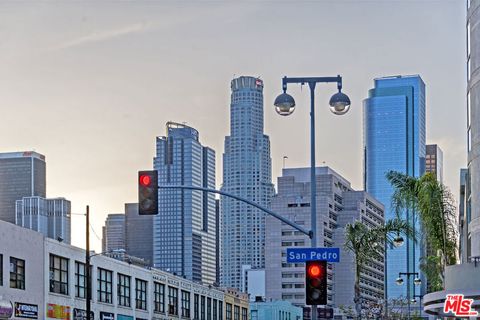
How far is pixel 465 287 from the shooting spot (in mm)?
37688

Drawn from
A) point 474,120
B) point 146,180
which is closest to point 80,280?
point 474,120

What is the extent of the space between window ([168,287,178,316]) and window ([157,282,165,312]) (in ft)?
5.11

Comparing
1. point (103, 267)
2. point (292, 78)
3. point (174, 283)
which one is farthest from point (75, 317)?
point (292, 78)

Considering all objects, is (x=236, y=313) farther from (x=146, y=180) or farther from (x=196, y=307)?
(x=146, y=180)

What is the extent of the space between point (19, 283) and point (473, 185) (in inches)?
1246

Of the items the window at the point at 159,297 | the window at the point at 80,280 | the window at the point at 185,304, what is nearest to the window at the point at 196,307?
the window at the point at 185,304

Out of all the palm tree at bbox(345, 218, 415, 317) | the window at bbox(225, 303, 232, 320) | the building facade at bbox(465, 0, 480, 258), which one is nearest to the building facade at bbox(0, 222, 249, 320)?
the window at bbox(225, 303, 232, 320)

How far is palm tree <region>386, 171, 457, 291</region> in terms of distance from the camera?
49.0 m

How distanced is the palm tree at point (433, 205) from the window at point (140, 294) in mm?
34869

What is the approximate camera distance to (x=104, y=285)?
77250 millimetres

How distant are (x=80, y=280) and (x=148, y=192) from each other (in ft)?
157

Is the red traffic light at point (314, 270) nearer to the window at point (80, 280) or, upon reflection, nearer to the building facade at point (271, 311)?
the window at point (80, 280)

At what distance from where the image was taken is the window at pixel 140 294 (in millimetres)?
84688

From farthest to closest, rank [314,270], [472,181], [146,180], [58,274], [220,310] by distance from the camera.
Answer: [220,310], [58,274], [472,181], [146,180], [314,270]
